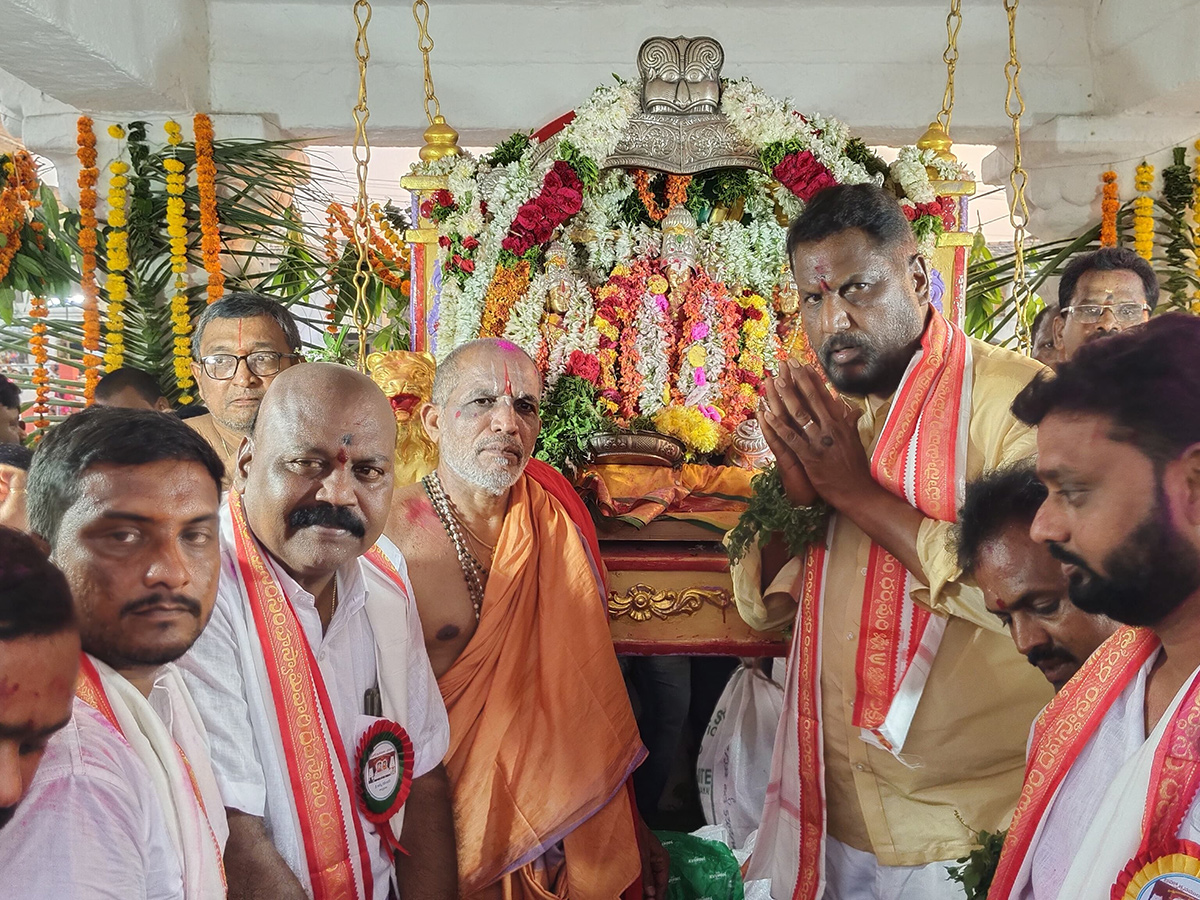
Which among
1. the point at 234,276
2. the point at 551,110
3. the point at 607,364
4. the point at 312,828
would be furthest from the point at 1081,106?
the point at 312,828

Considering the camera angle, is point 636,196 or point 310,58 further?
point 310,58

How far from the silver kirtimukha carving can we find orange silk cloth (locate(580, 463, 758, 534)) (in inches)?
43.3

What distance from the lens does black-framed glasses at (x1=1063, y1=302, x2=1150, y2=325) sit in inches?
115

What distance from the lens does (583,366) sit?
409cm

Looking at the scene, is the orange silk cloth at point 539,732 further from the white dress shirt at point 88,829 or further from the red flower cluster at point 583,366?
the white dress shirt at point 88,829

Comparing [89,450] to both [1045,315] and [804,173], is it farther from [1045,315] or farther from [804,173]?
[1045,315]

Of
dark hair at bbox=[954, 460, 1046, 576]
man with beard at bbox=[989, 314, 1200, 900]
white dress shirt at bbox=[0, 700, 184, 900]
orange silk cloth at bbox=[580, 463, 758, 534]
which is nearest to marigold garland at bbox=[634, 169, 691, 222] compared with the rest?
orange silk cloth at bbox=[580, 463, 758, 534]

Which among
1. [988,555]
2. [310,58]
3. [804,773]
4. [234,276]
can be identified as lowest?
[804,773]

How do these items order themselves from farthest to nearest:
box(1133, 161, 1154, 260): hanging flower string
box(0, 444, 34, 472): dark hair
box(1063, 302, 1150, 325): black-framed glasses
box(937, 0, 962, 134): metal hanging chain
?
box(1133, 161, 1154, 260): hanging flower string → box(937, 0, 962, 134): metal hanging chain → box(1063, 302, 1150, 325): black-framed glasses → box(0, 444, 34, 472): dark hair

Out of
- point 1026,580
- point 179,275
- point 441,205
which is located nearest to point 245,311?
point 441,205

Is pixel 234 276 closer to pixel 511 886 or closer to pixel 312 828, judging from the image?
pixel 511 886

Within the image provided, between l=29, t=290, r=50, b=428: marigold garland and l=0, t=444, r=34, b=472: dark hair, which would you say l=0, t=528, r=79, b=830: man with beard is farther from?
l=29, t=290, r=50, b=428: marigold garland

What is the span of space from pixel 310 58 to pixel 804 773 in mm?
4845

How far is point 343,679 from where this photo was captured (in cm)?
203
